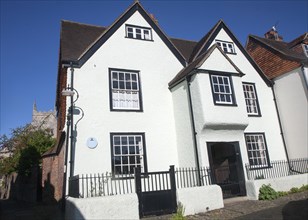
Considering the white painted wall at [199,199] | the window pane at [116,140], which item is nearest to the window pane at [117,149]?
the window pane at [116,140]

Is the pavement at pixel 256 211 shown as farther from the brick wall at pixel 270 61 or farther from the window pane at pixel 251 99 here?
the brick wall at pixel 270 61

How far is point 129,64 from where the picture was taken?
14148 mm

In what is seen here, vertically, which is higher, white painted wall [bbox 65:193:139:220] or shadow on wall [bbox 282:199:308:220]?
white painted wall [bbox 65:193:139:220]

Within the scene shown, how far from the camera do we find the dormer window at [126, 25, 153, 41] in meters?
15.0

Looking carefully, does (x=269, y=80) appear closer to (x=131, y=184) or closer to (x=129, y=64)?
(x=129, y=64)

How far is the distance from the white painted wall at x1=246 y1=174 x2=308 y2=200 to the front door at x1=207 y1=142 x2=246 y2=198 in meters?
0.44

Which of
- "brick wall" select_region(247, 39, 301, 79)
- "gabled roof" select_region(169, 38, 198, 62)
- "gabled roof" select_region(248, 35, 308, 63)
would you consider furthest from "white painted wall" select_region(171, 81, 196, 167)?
"gabled roof" select_region(248, 35, 308, 63)

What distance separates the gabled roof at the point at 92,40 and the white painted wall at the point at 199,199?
793cm

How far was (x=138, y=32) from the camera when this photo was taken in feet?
50.1

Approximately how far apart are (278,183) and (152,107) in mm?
7336

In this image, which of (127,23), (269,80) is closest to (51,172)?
(127,23)

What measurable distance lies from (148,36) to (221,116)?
6.54 metres

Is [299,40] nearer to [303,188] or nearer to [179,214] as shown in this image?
[303,188]

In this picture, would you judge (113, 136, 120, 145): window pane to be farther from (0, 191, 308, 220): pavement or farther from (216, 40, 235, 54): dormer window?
(216, 40, 235, 54): dormer window
